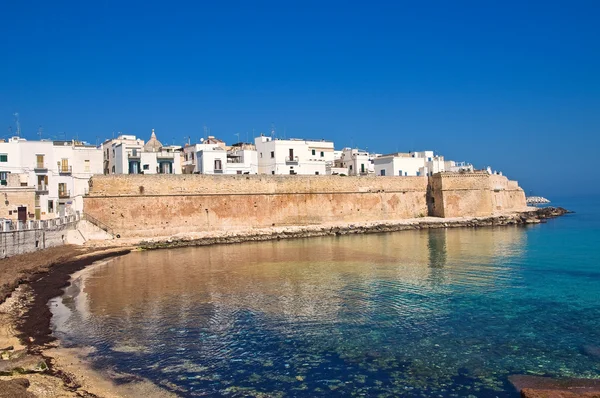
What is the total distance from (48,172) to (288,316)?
23.5m

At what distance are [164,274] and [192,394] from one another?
10.8 metres

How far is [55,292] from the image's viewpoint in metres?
14.4

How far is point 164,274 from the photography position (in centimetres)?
1758

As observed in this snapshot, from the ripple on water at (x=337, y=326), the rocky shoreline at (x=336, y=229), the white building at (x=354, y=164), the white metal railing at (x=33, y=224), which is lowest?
the ripple on water at (x=337, y=326)

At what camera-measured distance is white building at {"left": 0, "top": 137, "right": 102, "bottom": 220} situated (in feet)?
92.7

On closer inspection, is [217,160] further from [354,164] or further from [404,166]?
[404,166]

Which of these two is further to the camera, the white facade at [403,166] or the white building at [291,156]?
the white facade at [403,166]

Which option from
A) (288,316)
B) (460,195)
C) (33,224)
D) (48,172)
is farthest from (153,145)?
(288,316)

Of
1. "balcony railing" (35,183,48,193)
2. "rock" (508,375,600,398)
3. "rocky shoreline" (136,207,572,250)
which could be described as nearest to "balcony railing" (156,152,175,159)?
"balcony railing" (35,183,48,193)

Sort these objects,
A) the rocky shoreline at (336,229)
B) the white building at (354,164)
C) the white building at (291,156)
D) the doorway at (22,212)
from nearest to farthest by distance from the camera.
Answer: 1. the doorway at (22,212)
2. the rocky shoreline at (336,229)
3. the white building at (291,156)
4. the white building at (354,164)

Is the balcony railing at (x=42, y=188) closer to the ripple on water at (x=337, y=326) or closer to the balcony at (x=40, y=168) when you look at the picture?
the balcony at (x=40, y=168)

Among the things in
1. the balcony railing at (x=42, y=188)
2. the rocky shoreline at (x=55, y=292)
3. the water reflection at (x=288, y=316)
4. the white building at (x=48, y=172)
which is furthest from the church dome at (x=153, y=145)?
the water reflection at (x=288, y=316)

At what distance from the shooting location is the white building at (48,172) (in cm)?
2825

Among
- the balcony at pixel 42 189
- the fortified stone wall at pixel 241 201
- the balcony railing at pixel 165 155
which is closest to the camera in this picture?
the balcony at pixel 42 189
